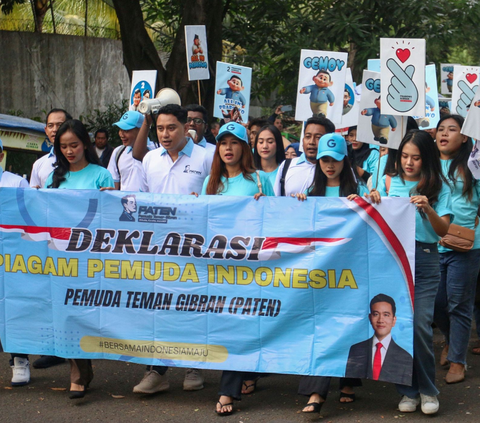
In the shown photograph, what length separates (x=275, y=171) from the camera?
260 inches

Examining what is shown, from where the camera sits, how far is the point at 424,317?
505 cm

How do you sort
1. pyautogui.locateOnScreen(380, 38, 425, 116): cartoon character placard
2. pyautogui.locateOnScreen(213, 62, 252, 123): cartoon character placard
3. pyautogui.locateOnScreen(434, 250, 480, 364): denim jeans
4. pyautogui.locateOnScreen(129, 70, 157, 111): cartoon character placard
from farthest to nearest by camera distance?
1. pyautogui.locateOnScreen(213, 62, 252, 123): cartoon character placard
2. pyautogui.locateOnScreen(129, 70, 157, 111): cartoon character placard
3. pyautogui.locateOnScreen(380, 38, 425, 116): cartoon character placard
4. pyautogui.locateOnScreen(434, 250, 480, 364): denim jeans

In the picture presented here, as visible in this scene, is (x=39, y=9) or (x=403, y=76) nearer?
→ (x=403, y=76)

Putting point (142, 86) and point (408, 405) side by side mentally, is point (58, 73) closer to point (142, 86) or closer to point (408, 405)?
point (142, 86)

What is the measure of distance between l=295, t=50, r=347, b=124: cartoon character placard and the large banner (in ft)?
10.9

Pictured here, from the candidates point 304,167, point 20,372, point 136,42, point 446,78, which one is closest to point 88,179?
point 20,372

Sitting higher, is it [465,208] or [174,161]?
[174,161]

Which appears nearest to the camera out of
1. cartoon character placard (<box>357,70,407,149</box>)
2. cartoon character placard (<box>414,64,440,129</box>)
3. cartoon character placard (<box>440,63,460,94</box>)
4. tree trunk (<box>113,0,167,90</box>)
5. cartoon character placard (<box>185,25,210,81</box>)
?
cartoon character placard (<box>357,70,407,149</box>)

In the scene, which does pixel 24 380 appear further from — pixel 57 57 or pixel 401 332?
pixel 57 57

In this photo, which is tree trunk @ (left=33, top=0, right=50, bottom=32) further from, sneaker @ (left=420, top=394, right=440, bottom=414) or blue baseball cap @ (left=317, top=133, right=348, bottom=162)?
sneaker @ (left=420, top=394, right=440, bottom=414)

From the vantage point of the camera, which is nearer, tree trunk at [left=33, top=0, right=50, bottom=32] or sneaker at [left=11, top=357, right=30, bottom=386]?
sneaker at [left=11, top=357, right=30, bottom=386]

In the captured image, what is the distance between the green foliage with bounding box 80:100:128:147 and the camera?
18094mm

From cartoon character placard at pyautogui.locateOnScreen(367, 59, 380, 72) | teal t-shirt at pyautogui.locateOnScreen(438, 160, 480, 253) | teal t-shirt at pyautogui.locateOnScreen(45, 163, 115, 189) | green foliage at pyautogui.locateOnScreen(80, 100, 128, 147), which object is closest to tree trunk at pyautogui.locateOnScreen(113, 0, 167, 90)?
green foliage at pyautogui.locateOnScreen(80, 100, 128, 147)

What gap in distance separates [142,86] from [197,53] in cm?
152
